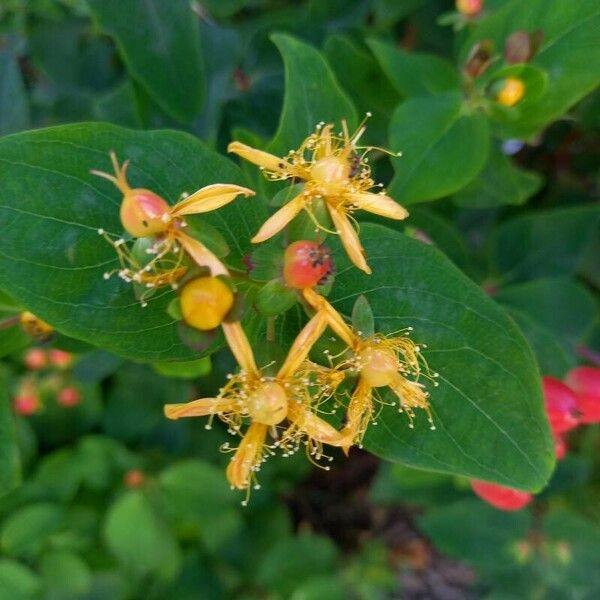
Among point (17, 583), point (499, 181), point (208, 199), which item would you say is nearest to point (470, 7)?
point (499, 181)

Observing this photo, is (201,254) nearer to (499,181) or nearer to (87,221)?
(87,221)

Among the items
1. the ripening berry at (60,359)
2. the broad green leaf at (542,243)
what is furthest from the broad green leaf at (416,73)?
the ripening berry at (60,359)

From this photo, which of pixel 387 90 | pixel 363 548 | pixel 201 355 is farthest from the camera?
pixel 363 548

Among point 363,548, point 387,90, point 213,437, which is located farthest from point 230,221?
point 363,548

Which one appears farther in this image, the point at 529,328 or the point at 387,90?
the point at 387,90

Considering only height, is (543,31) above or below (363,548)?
above

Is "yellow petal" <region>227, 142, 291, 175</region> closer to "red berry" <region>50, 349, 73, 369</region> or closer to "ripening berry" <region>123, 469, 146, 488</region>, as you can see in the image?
"red berry" <region>50, 349, 73, 369</region>

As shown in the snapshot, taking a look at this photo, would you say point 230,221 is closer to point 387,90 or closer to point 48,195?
point 48,195
